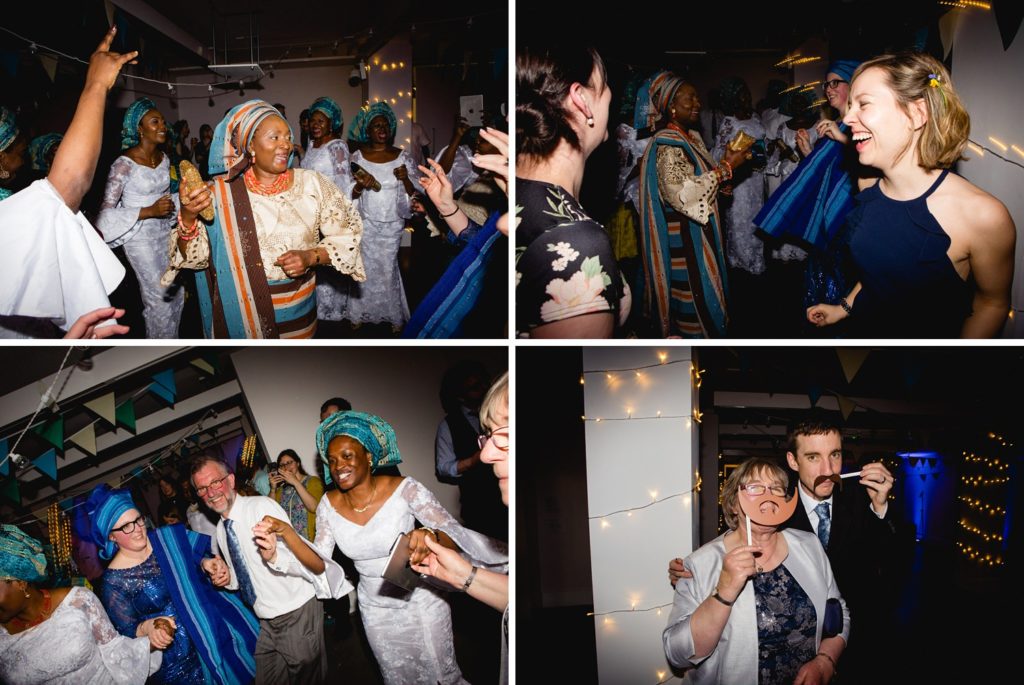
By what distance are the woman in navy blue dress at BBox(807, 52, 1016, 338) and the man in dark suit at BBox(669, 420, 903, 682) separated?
33 cm

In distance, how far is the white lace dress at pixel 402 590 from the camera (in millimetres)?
1903

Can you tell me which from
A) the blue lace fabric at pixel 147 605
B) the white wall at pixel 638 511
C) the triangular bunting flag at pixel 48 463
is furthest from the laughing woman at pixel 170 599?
the white wall at pixel 638 511

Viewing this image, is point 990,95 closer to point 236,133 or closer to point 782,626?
point 782,626

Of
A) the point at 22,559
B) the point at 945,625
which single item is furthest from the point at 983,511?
the point at 22,559

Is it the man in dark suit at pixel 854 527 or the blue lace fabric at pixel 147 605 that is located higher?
the man in dark suit at pixel 854 527

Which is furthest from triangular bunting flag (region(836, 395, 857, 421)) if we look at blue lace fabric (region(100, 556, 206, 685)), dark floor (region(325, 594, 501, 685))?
blue lace fabric (region(100, 556, 206, 685))

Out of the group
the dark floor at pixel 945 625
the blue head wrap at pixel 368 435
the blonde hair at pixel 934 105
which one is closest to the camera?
the blonde hair at pixel 934 105

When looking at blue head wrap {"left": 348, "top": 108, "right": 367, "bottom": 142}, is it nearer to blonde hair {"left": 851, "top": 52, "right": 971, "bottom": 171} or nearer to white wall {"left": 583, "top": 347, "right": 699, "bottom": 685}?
white wall {"left": 583, "top": 347, "right": 699, "bottom": 685}

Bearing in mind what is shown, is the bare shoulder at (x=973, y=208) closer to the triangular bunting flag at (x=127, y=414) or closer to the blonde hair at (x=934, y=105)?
the blonde hair at (x=934, y=105)

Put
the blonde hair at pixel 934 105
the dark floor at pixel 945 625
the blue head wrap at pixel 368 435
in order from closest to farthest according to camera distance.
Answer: the blonde hair at pixel 934 105
the dark floor at pixel 945 625
the blue head wrap at pixel 368 435

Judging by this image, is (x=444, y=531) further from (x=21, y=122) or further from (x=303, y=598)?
(x=21, y=122)

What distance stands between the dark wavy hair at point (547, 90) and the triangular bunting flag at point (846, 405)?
79cm

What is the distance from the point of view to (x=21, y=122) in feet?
6.38

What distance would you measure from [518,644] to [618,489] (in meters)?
0.42
